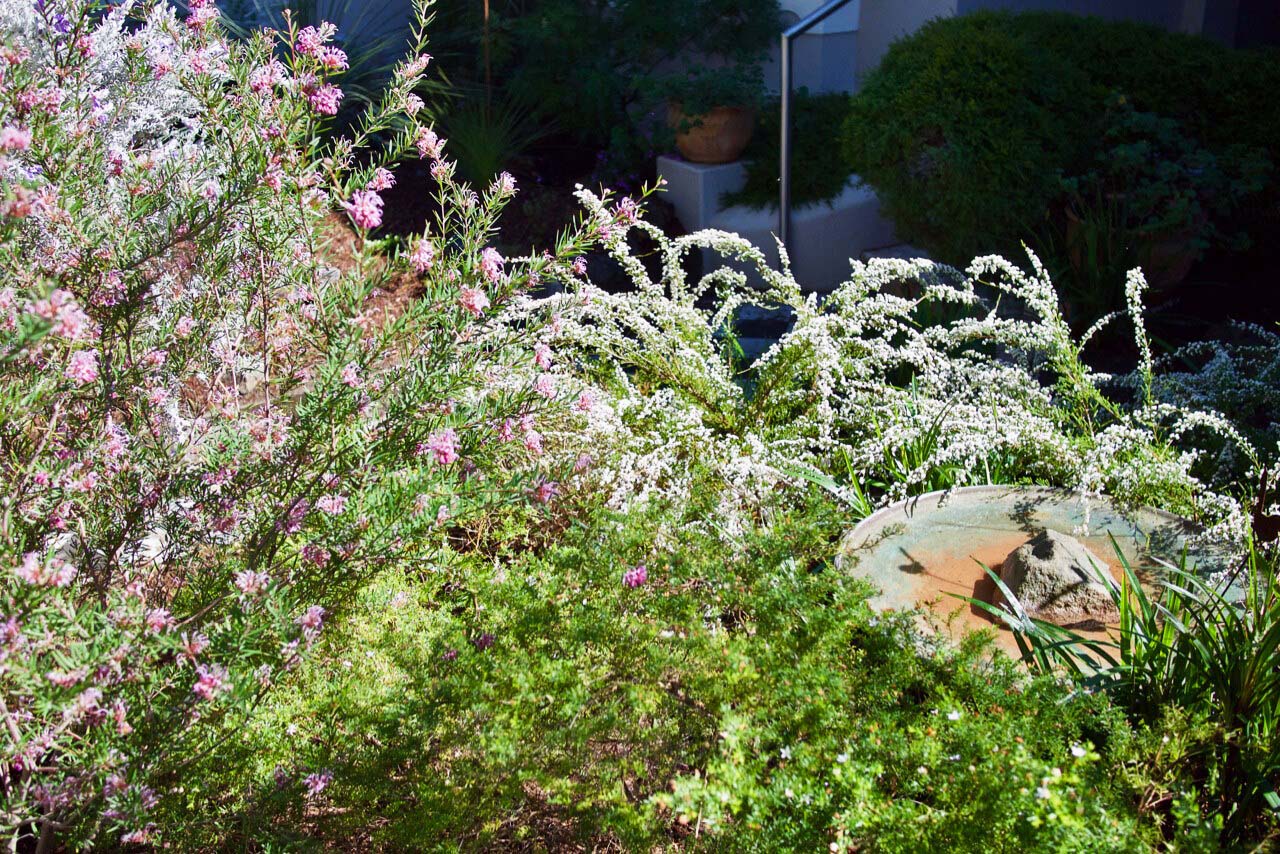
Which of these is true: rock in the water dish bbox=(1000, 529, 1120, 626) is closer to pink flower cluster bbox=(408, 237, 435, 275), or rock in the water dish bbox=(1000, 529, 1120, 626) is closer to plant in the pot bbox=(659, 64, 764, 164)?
pink flower cluster bbox=(408, 237, 435, 275)

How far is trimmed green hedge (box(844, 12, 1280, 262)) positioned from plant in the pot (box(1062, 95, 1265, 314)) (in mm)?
111

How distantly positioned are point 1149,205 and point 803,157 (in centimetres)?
241

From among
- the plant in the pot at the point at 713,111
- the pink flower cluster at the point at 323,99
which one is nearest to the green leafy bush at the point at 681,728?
the pink flower cluster at the point at 323,99

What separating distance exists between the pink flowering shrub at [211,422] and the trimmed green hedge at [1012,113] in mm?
2854

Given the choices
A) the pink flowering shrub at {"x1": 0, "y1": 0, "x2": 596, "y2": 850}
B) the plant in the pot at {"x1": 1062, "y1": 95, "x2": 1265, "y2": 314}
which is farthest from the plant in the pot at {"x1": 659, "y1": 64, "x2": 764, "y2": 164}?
the pink flowering shrub at {"x1": 0, "y1": 0, "x2": 596, "y2": 850}

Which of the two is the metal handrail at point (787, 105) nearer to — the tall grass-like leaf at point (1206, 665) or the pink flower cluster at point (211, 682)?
the tall grass-like leaf at point (1206, 665)

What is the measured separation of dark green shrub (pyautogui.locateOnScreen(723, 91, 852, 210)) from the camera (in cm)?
609

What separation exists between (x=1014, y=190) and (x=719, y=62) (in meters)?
3.63

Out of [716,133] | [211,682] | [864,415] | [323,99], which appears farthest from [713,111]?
[211,682]

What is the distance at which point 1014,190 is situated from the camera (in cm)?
437

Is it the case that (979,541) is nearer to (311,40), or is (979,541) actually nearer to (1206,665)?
(1206,665)

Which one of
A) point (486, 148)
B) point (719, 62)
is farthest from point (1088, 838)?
point (719, 62)

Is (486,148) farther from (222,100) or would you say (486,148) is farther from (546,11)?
(222,100)

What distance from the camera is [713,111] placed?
6.27 metres
